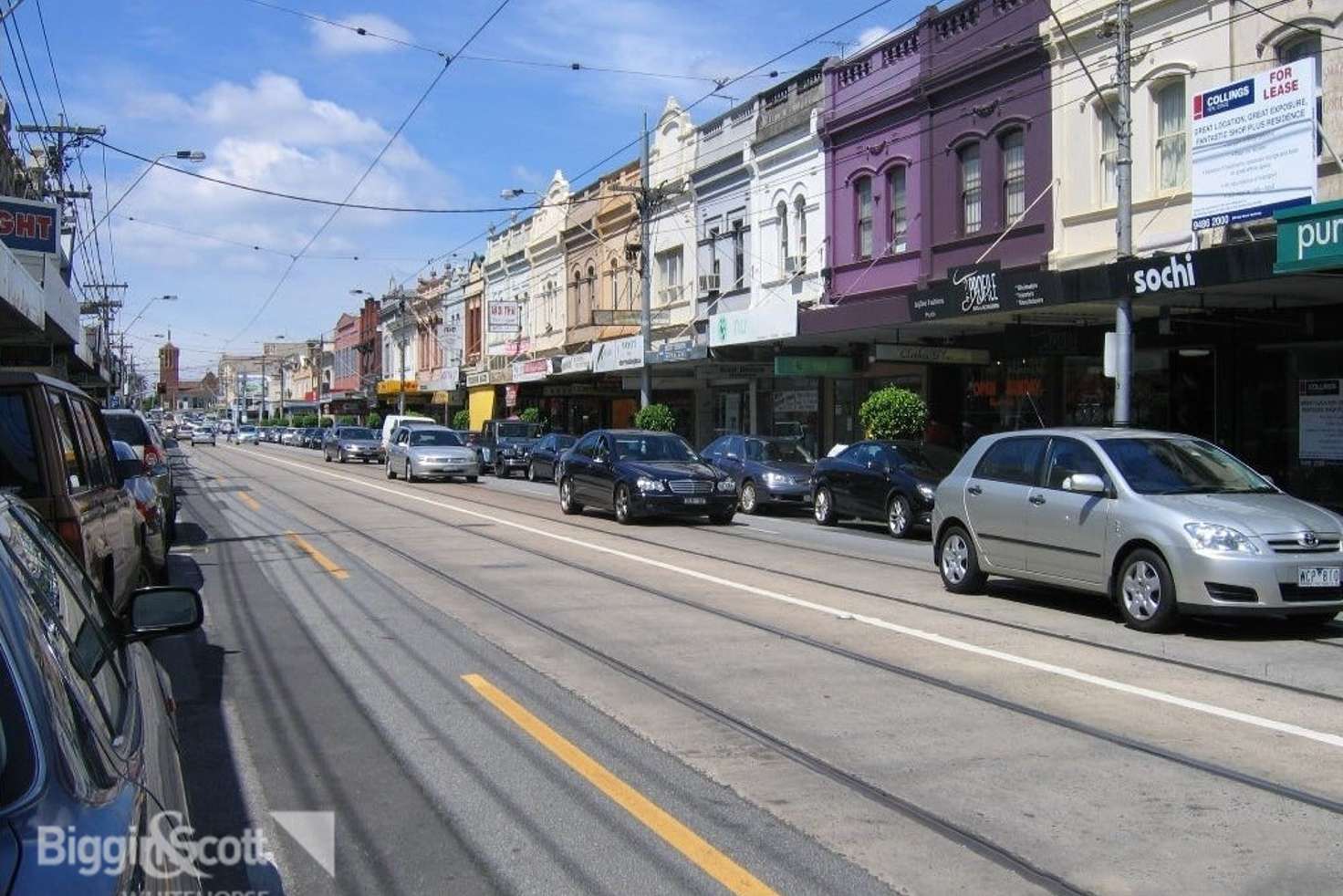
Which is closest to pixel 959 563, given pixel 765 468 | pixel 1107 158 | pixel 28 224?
pixel 765 468

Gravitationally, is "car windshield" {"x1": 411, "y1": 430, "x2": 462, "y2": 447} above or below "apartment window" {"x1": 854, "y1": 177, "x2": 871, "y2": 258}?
below

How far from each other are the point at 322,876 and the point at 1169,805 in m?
3.68

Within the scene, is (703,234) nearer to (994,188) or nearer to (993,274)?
(994,188)

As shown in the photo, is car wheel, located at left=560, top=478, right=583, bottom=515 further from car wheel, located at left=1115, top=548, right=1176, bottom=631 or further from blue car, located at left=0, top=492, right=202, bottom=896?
blue car, located at left=0, top=492, right=202, bottom=896

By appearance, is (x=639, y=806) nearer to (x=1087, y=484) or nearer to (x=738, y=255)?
(x=1087, y=484)

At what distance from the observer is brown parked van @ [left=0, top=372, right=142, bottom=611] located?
20.9ft

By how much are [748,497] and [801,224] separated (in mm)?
10114

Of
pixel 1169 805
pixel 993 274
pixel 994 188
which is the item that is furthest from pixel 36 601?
pixel 994 188

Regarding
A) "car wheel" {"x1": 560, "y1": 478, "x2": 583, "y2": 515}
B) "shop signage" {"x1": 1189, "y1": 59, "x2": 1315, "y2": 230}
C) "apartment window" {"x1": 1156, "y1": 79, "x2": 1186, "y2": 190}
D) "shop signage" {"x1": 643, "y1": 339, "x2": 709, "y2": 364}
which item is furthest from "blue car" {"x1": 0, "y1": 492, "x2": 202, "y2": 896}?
"shop signage" {"x1": 643, "y1": 339, "x2": 709, "y2": 364}

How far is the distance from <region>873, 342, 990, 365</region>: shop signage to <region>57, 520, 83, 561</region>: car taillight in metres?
19.5

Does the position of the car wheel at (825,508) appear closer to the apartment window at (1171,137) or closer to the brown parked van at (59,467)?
the apartment window at (1171,137)

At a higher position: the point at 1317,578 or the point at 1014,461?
the point at 1014,461

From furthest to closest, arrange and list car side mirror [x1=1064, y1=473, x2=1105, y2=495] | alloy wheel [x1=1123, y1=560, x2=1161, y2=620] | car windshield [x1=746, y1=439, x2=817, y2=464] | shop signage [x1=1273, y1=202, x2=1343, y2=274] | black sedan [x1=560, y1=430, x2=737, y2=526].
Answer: car windshield [x1=746, y1=439, x2=817, y2=464] → black sedan [x1=560, y1=430, x2=737, y2=526] → shop signage [x1=1273, y1=202, x2=1343, y2=274] → car side mirror [x1=1064, y1=473, x2=1105, y2=495] → alloy wheel [x1=1123, y1=560, x2=1161, y2=620]

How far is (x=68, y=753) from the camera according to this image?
7.31 feet
